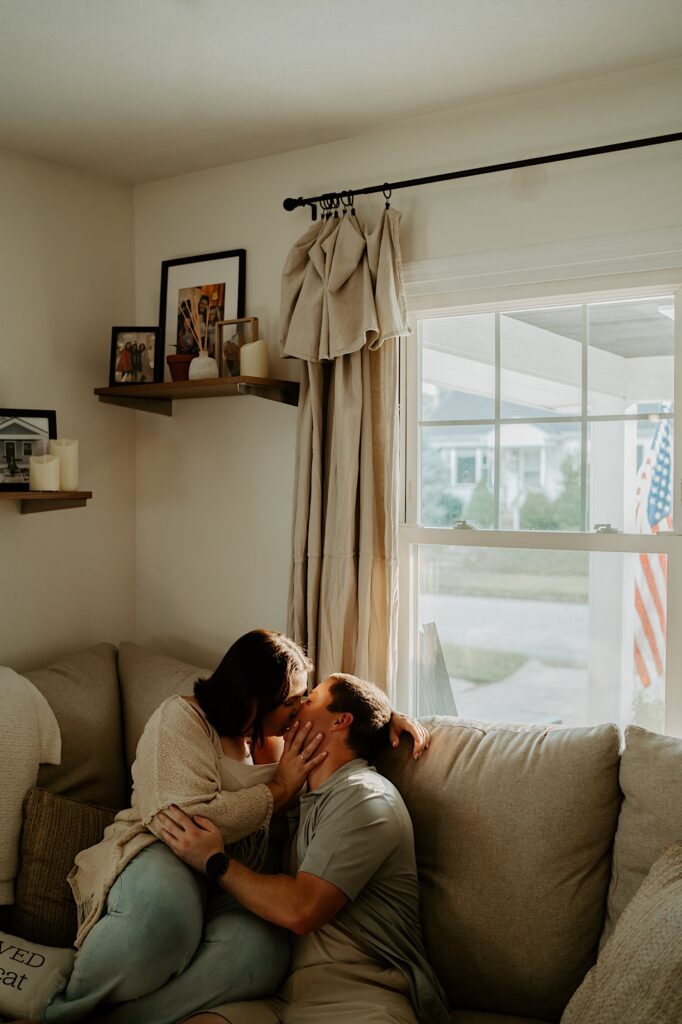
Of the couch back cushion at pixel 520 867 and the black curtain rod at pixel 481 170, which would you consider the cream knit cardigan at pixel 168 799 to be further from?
the black curtain rod at pixel 481 170

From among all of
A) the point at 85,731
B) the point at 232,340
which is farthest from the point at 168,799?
the point at 232,340

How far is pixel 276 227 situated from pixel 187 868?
2.07 m

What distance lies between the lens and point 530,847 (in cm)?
200

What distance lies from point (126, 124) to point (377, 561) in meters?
1.60

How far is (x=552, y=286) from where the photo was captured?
2473 millimetres

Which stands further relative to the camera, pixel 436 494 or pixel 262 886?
pixel 436 494

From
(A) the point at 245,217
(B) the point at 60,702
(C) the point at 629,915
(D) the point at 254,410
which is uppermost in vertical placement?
(A) the point at 245,217

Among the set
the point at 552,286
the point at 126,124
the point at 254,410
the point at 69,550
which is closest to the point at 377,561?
the point at 254,410

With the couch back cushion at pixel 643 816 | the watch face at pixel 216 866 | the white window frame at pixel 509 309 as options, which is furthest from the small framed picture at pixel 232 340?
the couch back cushion at pixel 643 816

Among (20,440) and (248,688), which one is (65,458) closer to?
(20,440)

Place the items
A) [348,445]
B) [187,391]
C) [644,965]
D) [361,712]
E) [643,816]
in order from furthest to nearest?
[187,391] < [348,445] < [361,712] < [643,816] < [644,965]

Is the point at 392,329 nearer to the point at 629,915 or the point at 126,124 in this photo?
the point at 126,124

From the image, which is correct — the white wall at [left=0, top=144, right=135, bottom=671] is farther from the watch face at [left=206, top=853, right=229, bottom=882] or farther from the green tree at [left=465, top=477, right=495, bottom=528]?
the green tree at [left=465, top=477, right=495, bottom=528]

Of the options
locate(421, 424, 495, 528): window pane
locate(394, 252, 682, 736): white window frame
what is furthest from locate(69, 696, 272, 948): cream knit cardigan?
locate(421, 424, 495, 528): window pane
